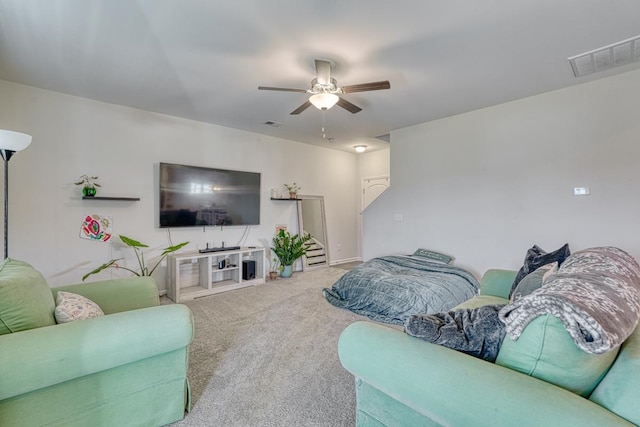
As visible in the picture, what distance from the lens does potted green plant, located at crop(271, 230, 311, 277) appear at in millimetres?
5137

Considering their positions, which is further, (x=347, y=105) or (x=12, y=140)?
(x=347, y=105)

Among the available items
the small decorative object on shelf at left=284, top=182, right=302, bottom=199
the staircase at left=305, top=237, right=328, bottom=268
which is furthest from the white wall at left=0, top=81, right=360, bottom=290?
the staircase at left=305, top=237, right=328, bottom=268

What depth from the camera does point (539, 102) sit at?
3.50 m

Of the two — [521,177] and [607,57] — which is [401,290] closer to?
[521,177]

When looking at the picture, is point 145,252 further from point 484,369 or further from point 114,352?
point 484,369

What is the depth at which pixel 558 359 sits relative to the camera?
0.94 metres

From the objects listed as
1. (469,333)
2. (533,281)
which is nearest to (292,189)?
(533,281)

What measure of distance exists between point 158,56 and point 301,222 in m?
3.70

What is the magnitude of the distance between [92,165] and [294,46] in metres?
2.97

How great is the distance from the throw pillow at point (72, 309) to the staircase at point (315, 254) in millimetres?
4244

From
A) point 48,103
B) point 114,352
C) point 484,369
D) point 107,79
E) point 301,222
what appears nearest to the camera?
point 484,369

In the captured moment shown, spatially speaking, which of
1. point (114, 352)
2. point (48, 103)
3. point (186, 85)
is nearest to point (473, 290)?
point (114, 352)

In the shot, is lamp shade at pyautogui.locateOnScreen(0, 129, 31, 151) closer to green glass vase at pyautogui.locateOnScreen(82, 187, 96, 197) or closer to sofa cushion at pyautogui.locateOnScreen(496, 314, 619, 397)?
green glass vase at pyautogui.locateOnScreen(82, 187, 96, 197)

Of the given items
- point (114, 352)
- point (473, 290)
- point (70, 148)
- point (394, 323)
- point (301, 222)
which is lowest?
point (394, 323)
